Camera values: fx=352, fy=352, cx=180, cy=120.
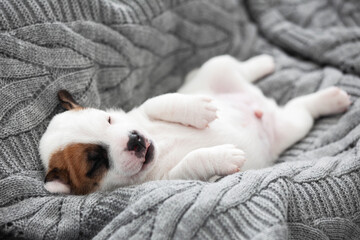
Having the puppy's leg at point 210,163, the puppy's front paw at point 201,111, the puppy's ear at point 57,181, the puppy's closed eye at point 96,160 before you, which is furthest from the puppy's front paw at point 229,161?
the puppy's ear at point 57,181

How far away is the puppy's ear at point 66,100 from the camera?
1.40 m

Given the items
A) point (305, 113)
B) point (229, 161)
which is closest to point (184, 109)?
point (229, 161)

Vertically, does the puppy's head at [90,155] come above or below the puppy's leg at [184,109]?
below

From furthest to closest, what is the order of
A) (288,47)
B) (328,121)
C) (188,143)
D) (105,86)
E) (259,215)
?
(288,47), (328,121), (105,86), (188,143), (259,215)

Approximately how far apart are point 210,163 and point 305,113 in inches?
28.8

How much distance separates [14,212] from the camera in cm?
109

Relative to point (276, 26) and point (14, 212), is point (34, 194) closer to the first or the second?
point (14, 212)

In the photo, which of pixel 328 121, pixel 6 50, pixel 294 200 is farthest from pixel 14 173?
pixel 328 121

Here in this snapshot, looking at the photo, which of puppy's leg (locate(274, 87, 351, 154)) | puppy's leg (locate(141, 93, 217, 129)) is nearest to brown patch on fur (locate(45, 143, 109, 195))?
puppy's leg (locate(141, 93, 217, 129))

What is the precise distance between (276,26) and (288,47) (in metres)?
0.16

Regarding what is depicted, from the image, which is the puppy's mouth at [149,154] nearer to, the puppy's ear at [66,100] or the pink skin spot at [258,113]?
the puppy's ear at [66,100]

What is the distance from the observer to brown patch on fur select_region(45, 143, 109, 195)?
1.26 metres

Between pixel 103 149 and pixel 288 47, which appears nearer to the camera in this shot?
pixel 103 149

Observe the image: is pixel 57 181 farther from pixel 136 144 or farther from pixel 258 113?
pixel 258 113
